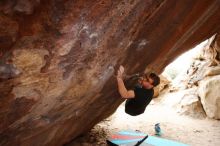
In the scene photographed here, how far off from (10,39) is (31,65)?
47 cm

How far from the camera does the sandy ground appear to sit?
826 cm

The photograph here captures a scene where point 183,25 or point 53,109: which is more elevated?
point 183,25

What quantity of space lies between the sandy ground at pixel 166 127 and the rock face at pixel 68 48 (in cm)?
344

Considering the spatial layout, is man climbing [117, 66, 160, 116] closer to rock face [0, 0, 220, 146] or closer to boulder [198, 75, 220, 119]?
rock face [0, 0, 220, 146]

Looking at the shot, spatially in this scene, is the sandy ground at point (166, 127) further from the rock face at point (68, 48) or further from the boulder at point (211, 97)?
the rock face at point (68, 48)

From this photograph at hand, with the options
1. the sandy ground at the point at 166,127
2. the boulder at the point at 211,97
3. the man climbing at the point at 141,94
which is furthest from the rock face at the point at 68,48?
the boulder at the point at 211,97

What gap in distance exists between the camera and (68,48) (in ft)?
10.1

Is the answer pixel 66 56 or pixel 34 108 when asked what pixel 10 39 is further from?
pixel 34 108

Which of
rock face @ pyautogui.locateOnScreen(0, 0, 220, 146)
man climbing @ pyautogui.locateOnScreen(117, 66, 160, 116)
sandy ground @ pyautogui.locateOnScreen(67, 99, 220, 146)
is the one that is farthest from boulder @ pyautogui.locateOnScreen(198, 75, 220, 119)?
man climbing @ pyautogui.locateOnScreen(117, 66, 160, 116)

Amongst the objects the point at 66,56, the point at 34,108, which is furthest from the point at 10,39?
the point at 34,108

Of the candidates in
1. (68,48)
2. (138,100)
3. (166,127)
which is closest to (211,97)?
(166,127)

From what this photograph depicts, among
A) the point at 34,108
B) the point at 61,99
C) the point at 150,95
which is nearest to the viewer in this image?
the point at 34,108

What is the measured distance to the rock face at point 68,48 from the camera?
2.65 meters

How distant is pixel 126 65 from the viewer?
15.5ft
